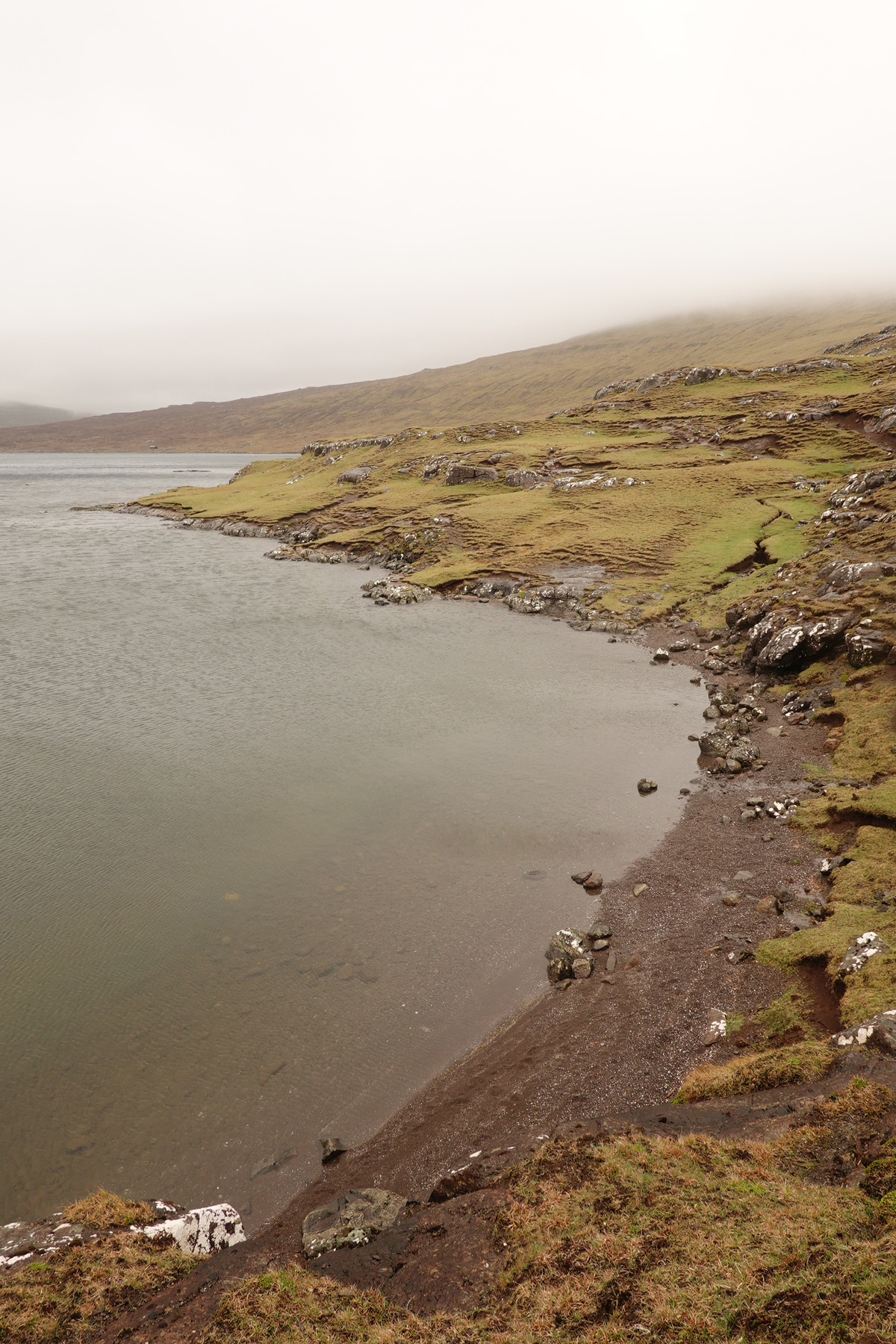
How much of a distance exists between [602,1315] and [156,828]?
2161 cm

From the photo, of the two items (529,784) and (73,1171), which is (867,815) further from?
(73,1171)

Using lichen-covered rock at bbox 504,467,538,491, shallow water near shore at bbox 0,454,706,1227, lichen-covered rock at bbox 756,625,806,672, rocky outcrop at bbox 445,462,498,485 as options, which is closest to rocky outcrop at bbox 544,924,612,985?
shallow water near shore at bbox 0,454,706,1227

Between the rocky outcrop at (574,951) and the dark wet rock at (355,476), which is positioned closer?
the rocky outcrop at (574,951)

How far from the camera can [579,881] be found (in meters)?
22.0

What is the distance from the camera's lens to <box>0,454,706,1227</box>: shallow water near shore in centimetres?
1434

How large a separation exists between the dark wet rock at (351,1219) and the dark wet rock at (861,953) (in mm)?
10827

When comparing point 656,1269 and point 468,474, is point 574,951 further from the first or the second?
point 468,474

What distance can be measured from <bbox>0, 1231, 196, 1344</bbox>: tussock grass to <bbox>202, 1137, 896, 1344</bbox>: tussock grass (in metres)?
1.78

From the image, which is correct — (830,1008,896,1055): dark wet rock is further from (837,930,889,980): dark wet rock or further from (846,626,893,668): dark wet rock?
(846,626,893,668): dark wet rock

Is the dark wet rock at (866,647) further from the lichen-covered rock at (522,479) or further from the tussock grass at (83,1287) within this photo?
the lichen-covered rock at (522,479)

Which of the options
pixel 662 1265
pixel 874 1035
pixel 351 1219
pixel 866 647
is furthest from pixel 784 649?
pixel 351 1219

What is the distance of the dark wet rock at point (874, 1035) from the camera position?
11.4m

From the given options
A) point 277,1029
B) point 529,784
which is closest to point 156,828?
point 277,1029

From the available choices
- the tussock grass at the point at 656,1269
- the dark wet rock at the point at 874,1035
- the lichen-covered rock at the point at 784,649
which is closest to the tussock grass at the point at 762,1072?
the dark wet rock at the point at 874,1035
